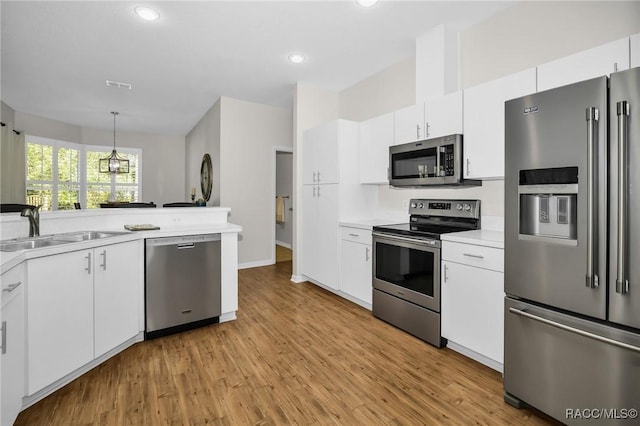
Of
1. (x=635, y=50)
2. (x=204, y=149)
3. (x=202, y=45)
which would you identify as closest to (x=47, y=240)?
(x=202, y=45)

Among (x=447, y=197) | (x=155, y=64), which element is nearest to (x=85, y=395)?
(x=447, y=197)

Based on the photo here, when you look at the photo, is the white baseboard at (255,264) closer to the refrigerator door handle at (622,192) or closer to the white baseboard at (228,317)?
the white baseboard at (228,317)

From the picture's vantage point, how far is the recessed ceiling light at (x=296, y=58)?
351 cm

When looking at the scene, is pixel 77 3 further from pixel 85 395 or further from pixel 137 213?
pixel 85 395

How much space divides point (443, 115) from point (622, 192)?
161 cm

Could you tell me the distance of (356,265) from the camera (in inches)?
133

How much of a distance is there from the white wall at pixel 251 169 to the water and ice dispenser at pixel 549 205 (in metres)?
4.28

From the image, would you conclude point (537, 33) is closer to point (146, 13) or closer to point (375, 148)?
point (375, 148)

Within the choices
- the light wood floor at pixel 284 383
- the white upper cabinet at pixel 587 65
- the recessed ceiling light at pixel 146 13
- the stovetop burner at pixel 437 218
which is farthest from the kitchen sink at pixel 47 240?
the white upper cabinet at pixel 587 65

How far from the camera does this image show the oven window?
2.52 metres

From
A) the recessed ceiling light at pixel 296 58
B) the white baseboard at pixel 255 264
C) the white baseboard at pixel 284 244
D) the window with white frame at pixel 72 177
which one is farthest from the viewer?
the white baseboard at pixel 284 244

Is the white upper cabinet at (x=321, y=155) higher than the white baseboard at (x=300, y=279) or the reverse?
higher

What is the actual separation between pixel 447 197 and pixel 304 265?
2.15 metres

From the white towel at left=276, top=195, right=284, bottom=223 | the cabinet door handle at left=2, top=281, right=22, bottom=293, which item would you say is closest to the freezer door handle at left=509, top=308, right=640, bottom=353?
the cabinet door handle at left=2, top=281, right=22, bottom=293
